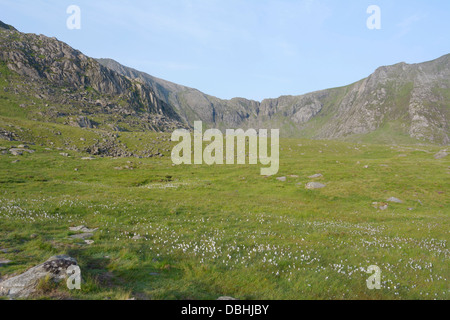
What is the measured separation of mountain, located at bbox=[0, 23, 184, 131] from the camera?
132625 mm

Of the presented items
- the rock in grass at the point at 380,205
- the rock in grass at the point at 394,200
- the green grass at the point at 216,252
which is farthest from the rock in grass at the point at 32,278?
the rock in grass at the point at 394,200

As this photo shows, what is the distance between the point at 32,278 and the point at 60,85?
202m

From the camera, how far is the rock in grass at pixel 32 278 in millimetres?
6367

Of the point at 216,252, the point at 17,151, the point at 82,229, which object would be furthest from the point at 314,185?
the point at 17,151

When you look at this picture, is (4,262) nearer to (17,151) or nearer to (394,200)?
(394,200)

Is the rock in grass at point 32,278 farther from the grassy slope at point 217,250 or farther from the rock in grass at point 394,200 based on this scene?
the rock in grass at point 394,200

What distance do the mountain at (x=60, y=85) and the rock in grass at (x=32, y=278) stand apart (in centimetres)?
13856

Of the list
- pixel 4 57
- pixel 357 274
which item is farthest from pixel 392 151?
pixel 4 57

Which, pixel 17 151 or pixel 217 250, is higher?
pixel 17 151

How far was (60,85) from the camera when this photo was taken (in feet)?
541

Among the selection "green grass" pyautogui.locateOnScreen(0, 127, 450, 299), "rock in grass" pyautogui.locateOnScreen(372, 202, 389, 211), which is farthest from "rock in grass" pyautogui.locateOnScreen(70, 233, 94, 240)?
"rock in grass" pyautogui.locateOnScreen(372, 202, 389, 211)

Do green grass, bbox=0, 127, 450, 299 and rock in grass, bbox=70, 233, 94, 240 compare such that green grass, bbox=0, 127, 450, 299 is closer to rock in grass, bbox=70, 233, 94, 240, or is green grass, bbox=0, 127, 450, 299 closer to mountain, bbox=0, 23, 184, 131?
rock in grass, bbox=70, 233, 94, 240

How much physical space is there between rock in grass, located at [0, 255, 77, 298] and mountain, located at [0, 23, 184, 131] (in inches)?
5455

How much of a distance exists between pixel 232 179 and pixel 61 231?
38.6 m
